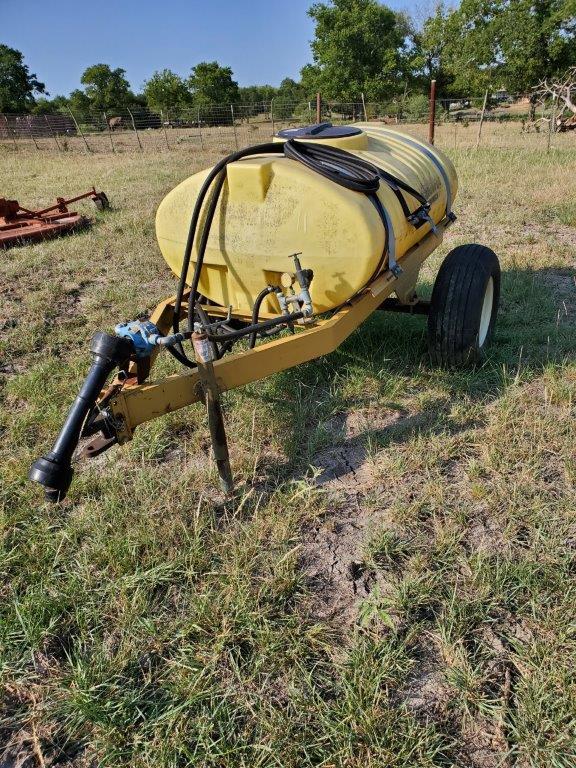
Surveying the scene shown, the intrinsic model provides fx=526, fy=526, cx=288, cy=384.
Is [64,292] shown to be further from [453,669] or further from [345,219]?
[453,669]

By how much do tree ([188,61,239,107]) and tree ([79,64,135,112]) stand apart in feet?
32.9

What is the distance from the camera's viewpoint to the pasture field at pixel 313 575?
158 centimetres

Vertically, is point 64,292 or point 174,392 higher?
point 174,392

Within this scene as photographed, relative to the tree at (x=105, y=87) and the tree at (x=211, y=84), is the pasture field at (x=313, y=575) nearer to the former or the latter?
the tree at (x=211, y=84)

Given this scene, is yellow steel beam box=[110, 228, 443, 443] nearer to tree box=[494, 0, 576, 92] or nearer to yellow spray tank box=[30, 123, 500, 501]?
yellow spray tank box=[30, 123, 500, 501]

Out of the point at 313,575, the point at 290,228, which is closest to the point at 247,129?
the point at 290,228

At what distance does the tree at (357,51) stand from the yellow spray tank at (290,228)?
4255 cm

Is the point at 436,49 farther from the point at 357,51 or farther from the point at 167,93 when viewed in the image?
the point at 167,93

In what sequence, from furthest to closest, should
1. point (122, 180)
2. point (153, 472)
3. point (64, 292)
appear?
point (122, 180) < point (64, 292) < point (153, 472)

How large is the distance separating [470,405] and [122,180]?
11.2m

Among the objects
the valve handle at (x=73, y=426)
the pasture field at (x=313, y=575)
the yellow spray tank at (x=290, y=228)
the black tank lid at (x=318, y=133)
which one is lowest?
the pasture field at (x=313, y=575)

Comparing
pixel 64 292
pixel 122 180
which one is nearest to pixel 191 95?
pixel 122 180

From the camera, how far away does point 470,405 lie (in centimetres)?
309

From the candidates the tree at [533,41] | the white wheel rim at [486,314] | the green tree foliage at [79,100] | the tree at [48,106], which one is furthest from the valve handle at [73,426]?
the green tree foliage at [79,100]
